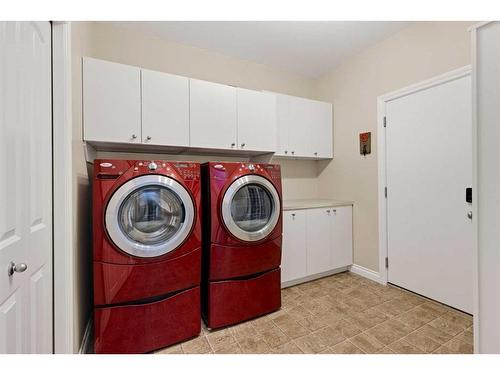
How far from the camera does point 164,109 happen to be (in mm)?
1950

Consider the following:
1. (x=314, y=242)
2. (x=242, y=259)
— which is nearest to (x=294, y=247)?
(x=314, y=242)

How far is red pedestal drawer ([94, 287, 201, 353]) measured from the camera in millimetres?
1415

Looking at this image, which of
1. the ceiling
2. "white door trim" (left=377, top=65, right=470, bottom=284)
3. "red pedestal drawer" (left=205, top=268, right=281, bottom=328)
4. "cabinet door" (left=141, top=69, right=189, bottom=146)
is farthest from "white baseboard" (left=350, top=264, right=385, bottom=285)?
the ceiling

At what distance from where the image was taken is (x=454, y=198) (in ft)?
6.31

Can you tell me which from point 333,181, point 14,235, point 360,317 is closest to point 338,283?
point 360,317

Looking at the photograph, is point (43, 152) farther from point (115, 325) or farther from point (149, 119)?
point (115, 325)

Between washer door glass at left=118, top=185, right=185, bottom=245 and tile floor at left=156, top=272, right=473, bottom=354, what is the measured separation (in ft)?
2.56

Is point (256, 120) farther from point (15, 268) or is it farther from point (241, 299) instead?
point (15, 268)

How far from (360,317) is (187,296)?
4.53ft

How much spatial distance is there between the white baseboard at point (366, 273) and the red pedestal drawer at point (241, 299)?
1210 millimetres

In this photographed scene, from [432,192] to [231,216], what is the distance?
70.2 inches

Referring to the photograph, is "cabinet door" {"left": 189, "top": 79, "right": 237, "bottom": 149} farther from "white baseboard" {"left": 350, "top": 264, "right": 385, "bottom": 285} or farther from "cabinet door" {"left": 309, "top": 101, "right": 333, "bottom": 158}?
"white baseboard" {"left": 350, "top": 264, "right": 385, "bottom": 285}

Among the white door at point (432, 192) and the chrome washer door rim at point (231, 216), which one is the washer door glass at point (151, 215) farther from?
the white door at point (432, 192)

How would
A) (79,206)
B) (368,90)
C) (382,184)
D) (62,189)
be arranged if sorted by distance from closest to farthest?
(62,189), (79,206), (382,184), (368,90)
